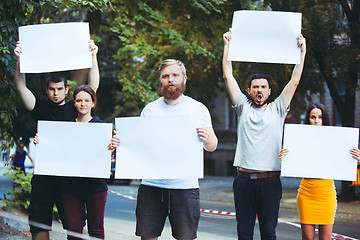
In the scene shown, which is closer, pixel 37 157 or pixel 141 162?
pixel 141 162

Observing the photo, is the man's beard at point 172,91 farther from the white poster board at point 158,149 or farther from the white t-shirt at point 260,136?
the white t-shirt at point 260,136

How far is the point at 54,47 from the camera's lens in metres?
4.77

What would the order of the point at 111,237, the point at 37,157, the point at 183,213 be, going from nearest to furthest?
the point at 183,213 < the point at 37,157 < the point at 111,237

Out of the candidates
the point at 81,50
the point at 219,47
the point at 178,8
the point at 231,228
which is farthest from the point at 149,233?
the point at 219,47

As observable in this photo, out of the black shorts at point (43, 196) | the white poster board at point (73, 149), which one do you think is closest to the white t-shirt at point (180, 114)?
the white poster board at point (73, 149)

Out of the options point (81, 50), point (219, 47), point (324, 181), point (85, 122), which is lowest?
point (324, 181)

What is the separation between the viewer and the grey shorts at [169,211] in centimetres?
407

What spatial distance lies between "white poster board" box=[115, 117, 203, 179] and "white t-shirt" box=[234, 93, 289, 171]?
2.24ft

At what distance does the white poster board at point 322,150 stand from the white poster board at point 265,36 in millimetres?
723

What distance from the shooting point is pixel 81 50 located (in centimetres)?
477

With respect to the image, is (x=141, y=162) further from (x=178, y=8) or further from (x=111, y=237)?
(x=178, y=8)

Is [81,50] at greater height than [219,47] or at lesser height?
lesser

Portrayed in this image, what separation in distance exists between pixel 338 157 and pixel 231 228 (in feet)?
14.6

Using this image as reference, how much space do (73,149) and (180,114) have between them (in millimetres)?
1104
